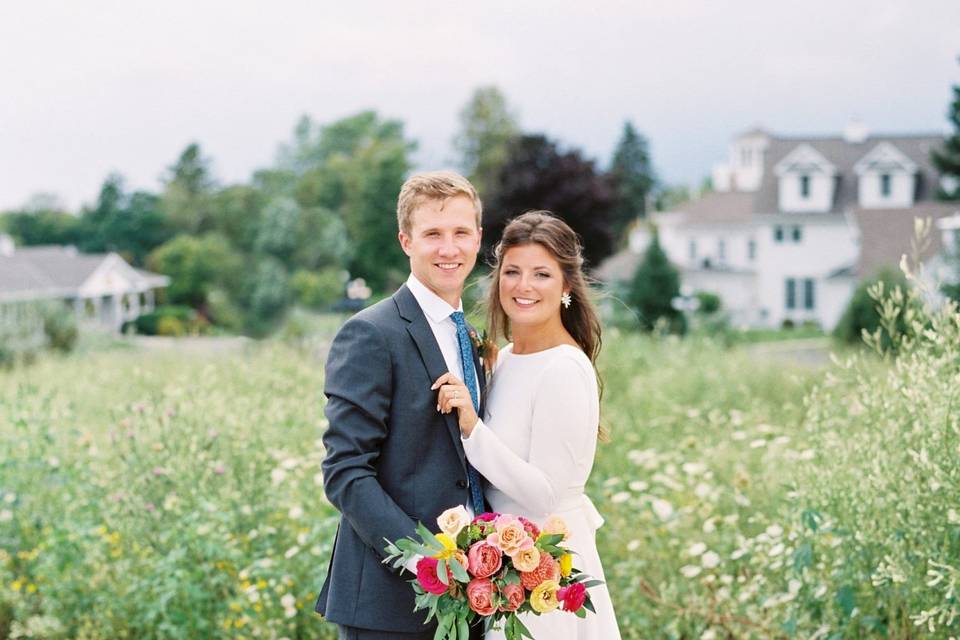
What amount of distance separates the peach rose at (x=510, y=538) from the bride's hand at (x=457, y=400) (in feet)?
1.30

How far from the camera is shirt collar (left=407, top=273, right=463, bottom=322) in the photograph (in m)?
3.16

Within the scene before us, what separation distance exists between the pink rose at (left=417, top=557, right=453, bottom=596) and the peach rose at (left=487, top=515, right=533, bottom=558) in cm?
14

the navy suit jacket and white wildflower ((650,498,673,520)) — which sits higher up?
the navy suit jacket

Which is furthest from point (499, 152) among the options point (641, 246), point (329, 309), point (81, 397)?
point (81, 397)

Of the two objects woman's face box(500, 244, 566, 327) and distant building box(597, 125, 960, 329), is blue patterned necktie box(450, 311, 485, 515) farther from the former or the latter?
distant building box(597, 125, 960, 329)

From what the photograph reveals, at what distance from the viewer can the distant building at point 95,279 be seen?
44438mm

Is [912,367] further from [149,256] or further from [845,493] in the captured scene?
[149,256]

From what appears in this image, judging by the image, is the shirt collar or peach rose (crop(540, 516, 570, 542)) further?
the shirt collar

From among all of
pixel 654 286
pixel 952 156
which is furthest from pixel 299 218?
pixel 952 156

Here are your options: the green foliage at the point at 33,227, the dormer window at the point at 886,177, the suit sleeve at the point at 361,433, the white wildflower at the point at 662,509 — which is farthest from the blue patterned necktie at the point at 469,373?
the green foliage at the point at 33,227

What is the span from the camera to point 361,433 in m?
2.91

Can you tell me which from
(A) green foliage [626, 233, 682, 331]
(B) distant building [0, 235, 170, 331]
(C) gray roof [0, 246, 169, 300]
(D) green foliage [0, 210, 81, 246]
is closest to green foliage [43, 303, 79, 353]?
(A) green foliage [626, 233, 682, 331]

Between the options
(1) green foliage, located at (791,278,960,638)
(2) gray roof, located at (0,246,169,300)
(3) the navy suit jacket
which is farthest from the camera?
(2) gray roof, located at (0,246,169,300)

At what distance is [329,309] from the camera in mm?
36938
